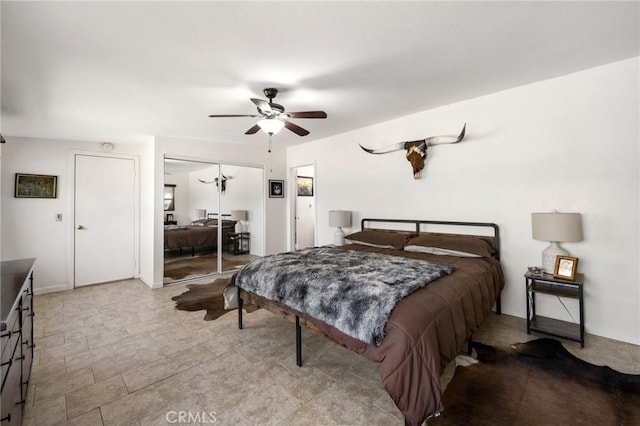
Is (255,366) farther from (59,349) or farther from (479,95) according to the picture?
(479,95)

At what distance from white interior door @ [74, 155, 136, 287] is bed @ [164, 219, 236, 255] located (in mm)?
958

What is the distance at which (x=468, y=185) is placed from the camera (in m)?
3.52

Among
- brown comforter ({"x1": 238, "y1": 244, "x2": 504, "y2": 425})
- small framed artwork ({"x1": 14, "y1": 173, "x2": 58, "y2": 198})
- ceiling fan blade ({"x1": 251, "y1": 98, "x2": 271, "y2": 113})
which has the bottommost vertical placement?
brown comforter ({"x1": 238, "y1": 244, "x2": 504, "y2": 425})

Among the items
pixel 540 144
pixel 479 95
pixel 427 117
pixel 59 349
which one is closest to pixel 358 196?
pixel 427 117

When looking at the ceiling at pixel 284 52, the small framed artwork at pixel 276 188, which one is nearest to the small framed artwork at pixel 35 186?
the ceiling at pixel 284 52

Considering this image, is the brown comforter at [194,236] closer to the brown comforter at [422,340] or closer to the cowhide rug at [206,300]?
the cowhide rug at [206,300]

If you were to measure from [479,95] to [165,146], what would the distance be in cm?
465

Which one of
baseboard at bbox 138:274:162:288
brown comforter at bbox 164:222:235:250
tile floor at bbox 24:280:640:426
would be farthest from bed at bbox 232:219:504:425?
brown comforter at bbox 164:222:235:250

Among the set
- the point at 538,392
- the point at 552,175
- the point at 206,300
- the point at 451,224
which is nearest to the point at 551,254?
the point at 552,175

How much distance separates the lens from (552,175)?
2.94 meters

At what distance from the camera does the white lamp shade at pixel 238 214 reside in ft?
18.5

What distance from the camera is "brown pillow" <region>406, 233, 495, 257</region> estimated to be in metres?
3.08

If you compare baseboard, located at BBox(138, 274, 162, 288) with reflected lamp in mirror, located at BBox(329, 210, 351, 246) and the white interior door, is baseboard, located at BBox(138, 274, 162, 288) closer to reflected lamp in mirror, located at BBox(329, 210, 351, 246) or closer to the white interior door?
the white interior door

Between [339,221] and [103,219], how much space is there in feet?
13.5
